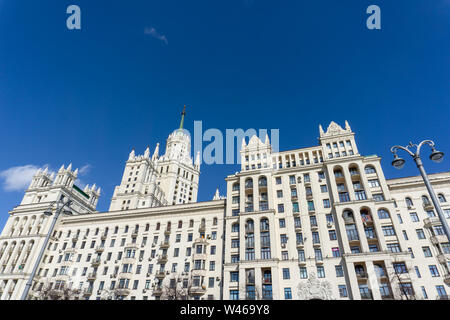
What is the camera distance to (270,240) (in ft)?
152

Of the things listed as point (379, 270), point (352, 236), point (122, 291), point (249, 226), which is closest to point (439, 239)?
point (379, 270)

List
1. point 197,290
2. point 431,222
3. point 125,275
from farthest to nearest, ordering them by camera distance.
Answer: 1. point 125,275
2. point 197,290
3. point 431,222

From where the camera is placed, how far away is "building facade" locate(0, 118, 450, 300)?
1577 inches

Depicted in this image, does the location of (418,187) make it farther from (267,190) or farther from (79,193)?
(79,193)

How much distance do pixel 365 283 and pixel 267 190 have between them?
21974 millimetres

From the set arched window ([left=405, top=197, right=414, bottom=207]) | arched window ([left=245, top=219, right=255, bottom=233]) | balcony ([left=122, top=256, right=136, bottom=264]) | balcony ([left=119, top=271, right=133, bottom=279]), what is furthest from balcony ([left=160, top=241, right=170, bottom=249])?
arched window ([left=405, top=197, right=414, bottom=207])

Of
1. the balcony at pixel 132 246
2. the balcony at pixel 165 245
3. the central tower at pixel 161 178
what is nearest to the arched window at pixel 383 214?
the balcony at pixel 165 245

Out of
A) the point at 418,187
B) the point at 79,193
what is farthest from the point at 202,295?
the point at 79,193

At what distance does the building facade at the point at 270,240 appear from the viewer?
131 feet

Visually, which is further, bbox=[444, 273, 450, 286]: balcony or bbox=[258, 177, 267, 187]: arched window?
bbox=[258, 177, 267, 187]: arched window

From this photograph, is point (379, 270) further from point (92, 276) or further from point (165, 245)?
point (92, 276)

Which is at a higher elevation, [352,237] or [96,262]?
[352,237]

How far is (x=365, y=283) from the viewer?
39.0 metres

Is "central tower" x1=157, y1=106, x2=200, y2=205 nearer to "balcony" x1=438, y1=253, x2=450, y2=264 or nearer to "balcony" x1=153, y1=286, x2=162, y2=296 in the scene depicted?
"balcony" x1=153, y1=286, x2=162, y2=296
